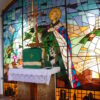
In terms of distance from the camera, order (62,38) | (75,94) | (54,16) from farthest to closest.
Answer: (54,16)
(62,38)
(75,94)

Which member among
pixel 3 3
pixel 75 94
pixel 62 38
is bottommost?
pixel 75 94

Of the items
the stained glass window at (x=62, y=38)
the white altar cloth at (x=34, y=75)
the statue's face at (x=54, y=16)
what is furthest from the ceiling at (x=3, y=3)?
the white altar cloth at (x=34, y=75)

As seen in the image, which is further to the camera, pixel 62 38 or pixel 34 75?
pixel 62 38

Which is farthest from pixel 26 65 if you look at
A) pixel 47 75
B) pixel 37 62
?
pixel 47 75

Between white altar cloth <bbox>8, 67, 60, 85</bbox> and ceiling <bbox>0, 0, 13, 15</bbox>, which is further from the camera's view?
ceiling <bbox>0, 0, 13, 15</bbox>

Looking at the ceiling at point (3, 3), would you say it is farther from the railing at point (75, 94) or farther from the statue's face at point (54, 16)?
the railing at point (75, 94)

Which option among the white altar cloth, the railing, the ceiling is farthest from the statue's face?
the railing

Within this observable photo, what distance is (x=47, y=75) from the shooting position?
3.75 meters

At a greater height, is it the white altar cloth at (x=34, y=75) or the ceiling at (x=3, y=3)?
the ceiling at (x=3, y=3)

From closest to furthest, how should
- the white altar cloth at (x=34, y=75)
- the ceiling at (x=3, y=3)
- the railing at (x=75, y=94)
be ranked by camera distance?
the white altar cloth at (x=34, y=75) → the railing at (x=75, y=94) → the ceiling at (x=3, y=3)

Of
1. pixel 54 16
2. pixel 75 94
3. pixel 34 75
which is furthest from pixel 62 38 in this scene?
pixel 75 94

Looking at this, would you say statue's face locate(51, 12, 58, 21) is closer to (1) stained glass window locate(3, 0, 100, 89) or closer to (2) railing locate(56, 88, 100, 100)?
(1) stained glass window locate(3, 0, 100, 89)

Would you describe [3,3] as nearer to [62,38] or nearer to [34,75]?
[62,38]

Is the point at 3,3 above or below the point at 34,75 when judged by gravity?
above
